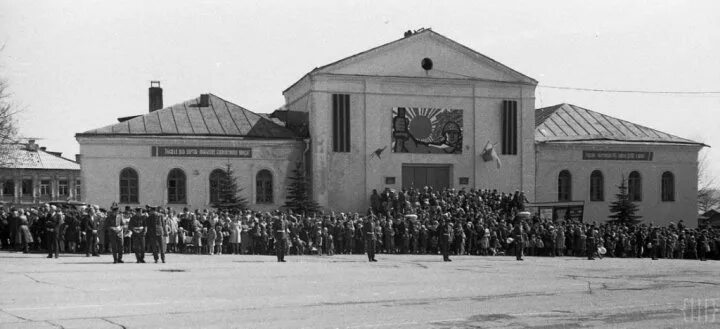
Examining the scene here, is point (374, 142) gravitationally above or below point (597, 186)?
above

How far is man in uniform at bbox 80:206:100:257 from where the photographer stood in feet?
84.9

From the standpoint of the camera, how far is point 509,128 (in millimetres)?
44594

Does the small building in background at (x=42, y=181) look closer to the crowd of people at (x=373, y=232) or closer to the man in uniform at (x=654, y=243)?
the crowd of people at (x=373, y=232)

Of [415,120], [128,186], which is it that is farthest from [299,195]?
[128,186]

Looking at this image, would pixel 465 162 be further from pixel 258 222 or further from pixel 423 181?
pixel 258 222

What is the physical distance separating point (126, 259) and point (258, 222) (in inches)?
281

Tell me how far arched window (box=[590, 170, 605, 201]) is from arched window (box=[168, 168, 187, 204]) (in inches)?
824

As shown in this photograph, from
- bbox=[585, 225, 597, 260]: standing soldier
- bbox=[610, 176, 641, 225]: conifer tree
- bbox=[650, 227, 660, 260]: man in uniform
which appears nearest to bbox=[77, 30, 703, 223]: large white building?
bbox=[610, 176, 641, 225]: conifer tree

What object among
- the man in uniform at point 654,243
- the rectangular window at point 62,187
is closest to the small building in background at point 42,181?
the rectangular window at point 62,187

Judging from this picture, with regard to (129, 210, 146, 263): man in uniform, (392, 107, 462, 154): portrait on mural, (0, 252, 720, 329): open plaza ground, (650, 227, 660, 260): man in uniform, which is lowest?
(650, 227, 660, 260): man in uniform

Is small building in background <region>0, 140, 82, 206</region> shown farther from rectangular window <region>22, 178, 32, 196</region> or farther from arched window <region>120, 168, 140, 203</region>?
arched window <region>120, 168, 140, 203</region>

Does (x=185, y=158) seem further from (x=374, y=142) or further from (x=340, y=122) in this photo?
(x=374, y=142)

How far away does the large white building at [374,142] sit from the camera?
3991 cm

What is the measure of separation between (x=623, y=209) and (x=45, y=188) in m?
54.8
